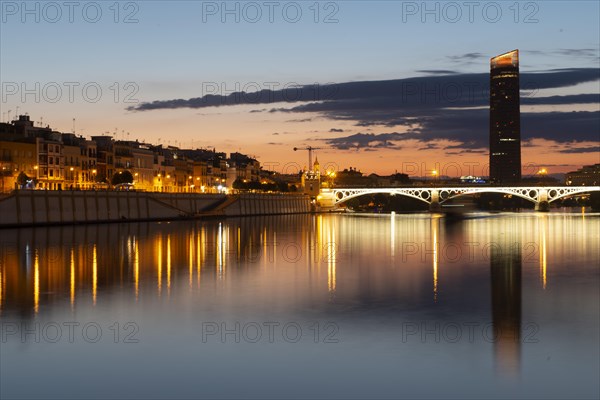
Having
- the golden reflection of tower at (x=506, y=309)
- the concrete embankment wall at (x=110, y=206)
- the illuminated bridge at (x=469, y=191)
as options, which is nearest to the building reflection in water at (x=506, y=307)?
the golden reflection of tower at (x=506, y=309)

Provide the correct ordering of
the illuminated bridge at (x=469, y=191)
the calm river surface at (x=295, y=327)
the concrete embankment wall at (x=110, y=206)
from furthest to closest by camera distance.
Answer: the illuminated bridge at (x=469, y=191) < the concrete embankment wall at (x=110, y=206) < the calm river surface at (x=295, y=327)

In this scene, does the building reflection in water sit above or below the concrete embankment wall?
below

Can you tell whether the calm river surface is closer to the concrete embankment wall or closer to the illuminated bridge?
the concrete embankment wall

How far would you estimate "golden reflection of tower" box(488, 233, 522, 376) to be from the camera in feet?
56.9

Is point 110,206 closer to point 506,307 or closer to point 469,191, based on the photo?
point 506,307

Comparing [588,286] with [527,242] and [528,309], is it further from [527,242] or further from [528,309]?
[527,242]

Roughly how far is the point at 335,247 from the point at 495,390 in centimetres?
3677

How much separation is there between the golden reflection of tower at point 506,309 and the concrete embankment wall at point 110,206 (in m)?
38.3

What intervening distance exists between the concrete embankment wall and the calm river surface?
93.7 feet

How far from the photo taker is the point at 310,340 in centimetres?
1945

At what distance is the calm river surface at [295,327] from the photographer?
614 inches

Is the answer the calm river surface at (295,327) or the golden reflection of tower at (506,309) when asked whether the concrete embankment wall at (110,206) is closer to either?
the calm river surface at (295,327)

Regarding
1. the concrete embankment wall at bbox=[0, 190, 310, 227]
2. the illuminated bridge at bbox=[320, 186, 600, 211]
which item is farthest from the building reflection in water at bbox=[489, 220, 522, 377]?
the illuminated bridge at bbox=[320, 186, 600, 211]

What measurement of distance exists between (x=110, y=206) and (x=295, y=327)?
64213 millimetres
